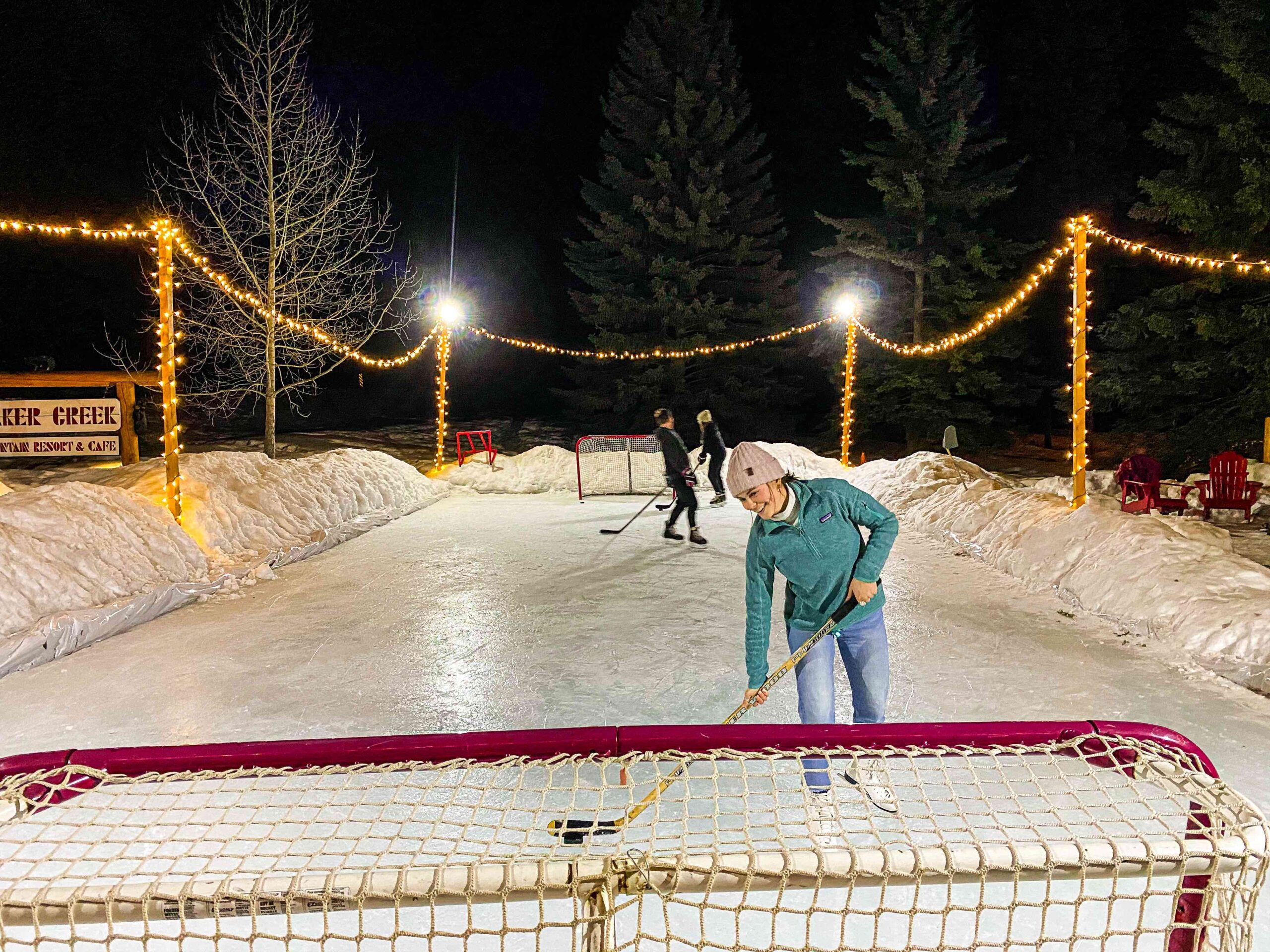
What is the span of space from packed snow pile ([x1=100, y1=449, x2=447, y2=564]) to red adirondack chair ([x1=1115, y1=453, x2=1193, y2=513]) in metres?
9.46

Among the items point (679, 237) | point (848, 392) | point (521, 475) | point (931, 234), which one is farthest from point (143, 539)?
point (931, 234)

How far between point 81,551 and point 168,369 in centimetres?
262

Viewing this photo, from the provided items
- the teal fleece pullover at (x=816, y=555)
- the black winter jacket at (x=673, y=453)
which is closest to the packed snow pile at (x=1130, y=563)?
the teal fleece pullover at (x=816, y=555)

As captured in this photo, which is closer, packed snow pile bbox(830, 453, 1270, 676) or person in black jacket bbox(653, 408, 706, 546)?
packed snow pile bbox(830, 453, 1270, 676)

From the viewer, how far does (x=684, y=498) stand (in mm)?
9609

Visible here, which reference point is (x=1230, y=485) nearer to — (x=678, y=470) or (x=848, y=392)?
(x=678, y=470)

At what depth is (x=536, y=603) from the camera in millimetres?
6828

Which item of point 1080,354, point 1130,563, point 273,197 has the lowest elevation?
point 1130,563

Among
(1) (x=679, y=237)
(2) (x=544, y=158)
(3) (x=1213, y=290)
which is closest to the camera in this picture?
(3) (x=1213, y=290)

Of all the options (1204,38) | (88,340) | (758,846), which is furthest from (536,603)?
(88,340)

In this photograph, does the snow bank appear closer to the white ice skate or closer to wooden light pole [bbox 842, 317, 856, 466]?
the white ice skate

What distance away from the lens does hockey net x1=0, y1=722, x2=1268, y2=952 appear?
64.9 inches

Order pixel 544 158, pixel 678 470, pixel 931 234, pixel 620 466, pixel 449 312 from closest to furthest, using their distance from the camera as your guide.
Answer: pixel 678 470 → pixel 449 312 → pixel 620 466 → pixel 931 234 → pixel 544 158

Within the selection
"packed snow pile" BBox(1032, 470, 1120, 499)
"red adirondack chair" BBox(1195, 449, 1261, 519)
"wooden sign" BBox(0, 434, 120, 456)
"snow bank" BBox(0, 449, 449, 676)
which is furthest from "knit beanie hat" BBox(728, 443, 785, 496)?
"packed snow pile" BBox(1032, 470, 1120, 499)
